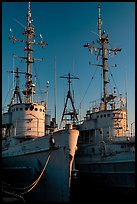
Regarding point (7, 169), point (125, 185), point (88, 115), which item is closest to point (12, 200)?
point (7, 169)

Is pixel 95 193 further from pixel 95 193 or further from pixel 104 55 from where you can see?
pixel 104 55

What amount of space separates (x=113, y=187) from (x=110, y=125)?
643 cm

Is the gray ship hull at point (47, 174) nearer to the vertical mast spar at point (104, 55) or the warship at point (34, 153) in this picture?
the warship at point (34, 153)

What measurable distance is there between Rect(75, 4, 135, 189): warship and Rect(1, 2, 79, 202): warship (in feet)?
14.2

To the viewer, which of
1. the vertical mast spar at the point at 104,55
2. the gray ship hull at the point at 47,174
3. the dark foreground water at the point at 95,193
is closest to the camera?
the gray ship hull at the point at 47,174

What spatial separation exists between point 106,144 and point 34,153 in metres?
7.08

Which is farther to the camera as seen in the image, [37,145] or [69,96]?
[69,96]

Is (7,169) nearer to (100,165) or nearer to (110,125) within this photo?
(100,165)

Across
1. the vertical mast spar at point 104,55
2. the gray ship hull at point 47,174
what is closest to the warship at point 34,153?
the gray ship hull at point 47,174

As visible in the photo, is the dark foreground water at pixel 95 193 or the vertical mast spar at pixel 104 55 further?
the vertical mast spar at pixel 104 55

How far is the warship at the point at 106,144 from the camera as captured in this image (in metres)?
17.8

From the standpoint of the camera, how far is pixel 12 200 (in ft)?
33.9

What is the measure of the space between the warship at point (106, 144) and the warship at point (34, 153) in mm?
4314

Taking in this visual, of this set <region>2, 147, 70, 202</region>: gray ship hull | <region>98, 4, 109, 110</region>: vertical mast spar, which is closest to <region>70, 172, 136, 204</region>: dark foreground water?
<region>2, 147, 70, 202</region>: gray ship hull
